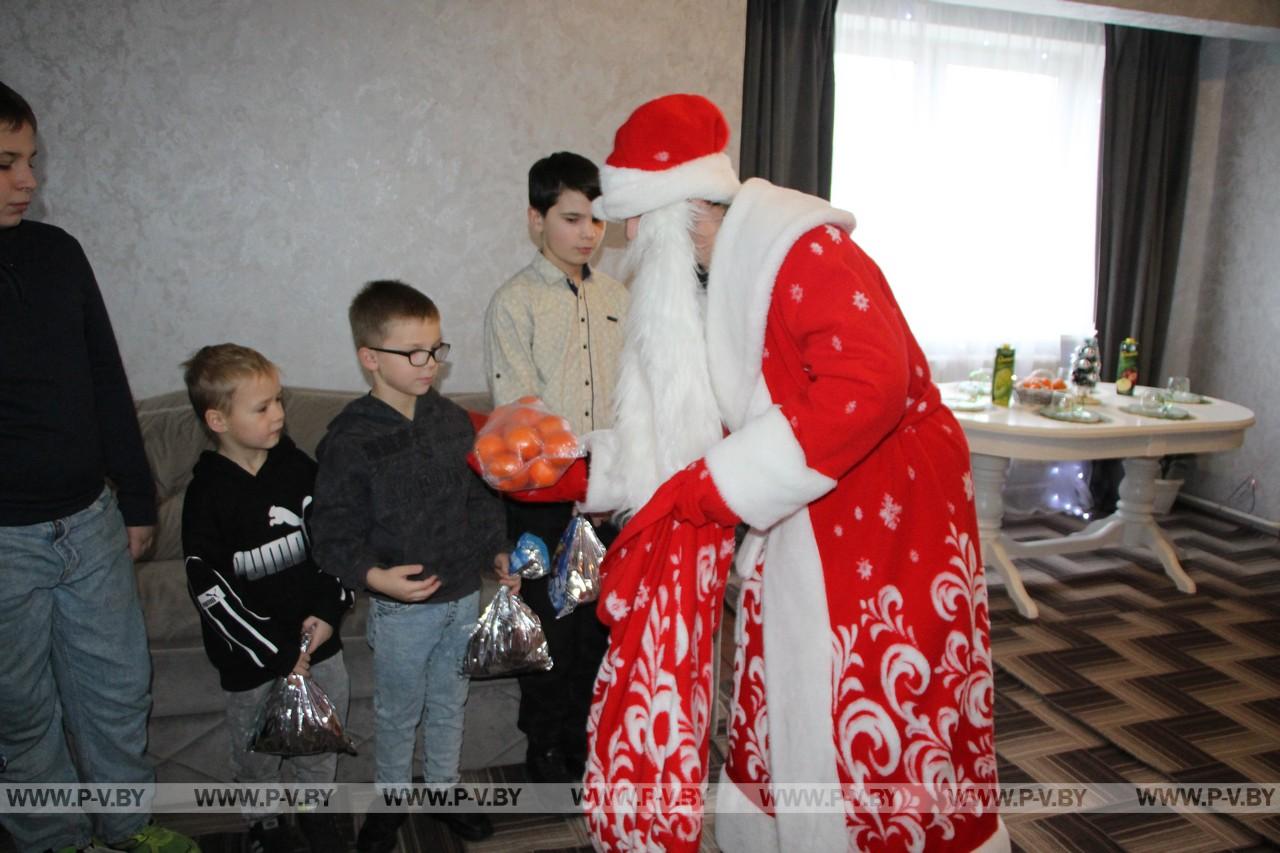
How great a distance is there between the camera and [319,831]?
75.1 inches

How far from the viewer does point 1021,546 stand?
3830mm

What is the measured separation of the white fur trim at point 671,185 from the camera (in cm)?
143

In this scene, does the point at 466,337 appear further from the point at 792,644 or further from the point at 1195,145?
the point at 1195,145

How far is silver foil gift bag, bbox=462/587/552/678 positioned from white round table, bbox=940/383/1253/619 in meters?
1.84

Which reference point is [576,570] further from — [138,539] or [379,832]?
[138,539]

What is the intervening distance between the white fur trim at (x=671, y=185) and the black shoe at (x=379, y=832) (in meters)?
1.52

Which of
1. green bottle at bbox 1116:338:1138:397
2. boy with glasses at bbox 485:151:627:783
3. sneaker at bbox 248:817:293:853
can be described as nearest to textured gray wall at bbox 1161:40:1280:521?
green bottle at bbox 1116:338:1138:397

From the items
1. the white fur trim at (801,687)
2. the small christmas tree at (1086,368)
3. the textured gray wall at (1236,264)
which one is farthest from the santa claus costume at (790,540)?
the textured gray wall at (1236,264)

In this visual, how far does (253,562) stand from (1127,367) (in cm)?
368

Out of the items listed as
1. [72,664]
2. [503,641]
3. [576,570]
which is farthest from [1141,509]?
[72,664]

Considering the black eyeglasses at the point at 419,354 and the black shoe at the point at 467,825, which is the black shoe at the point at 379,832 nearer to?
the black shoe at the point at 467,825

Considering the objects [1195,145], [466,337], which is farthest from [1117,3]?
[466,337]

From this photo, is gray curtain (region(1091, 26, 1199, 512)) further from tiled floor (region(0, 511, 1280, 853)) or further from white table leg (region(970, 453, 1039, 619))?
white table leg (region(970, 453, 1039, 619))

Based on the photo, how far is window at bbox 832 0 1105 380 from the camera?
4176 mm
